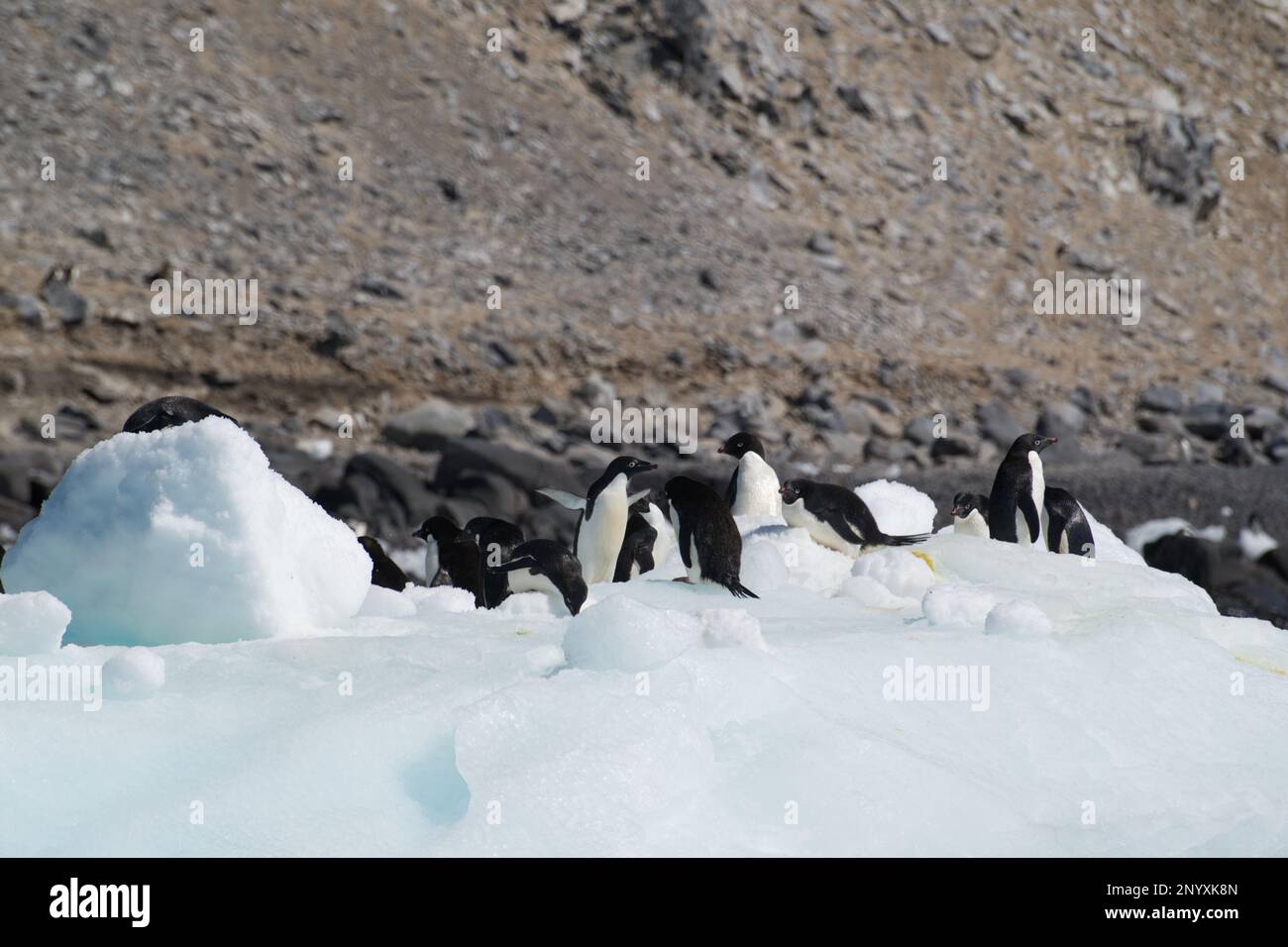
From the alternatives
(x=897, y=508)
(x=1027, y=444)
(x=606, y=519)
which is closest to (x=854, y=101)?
(x=1027, y=444)

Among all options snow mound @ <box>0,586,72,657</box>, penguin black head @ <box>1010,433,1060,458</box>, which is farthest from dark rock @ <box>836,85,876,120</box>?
snow mound @ <box>0,586,72,657</box>

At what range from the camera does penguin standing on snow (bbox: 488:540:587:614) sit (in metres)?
6.16

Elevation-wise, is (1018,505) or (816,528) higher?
(1018,505)

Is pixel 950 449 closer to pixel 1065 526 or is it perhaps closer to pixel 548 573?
pixel 1065 526

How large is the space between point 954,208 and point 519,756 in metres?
23.6

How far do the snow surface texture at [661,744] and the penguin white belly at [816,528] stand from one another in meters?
2.19

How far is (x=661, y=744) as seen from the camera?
3.66 meters

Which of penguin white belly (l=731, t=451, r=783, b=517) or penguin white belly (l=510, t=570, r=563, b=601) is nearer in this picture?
penguin white belly (l=510, t=570, r=563, b=601)

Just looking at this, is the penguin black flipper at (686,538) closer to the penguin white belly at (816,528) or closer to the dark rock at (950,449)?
the penguin white belly at (816,528)

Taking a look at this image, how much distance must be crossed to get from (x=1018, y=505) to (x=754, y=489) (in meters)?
1.73

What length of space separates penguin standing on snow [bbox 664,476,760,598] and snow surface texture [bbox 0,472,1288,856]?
1013 mm

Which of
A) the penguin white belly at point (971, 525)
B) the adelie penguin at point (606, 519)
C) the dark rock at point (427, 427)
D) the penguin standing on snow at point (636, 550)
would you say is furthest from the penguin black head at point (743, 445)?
the dark rock at point (427, 427)

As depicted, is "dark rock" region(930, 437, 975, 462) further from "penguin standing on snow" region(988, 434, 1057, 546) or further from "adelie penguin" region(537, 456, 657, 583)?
"adelie penguin" region(537, 456, 657, 583)
